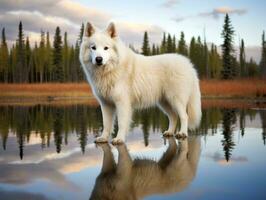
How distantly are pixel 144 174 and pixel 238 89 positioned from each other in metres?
21.4

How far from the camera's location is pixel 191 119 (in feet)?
26.3

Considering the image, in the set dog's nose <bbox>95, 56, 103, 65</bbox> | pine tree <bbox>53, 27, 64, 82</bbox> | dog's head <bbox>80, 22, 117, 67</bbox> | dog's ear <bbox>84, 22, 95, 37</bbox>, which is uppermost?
pine tree <bbox>53, 27, 64, 82</bbox>

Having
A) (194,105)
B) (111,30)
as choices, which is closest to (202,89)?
(194,105)

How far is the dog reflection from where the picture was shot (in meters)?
3.63

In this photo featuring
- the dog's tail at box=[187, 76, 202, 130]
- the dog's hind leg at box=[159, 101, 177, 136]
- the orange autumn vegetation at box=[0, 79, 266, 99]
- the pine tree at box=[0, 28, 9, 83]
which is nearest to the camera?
the dog's hind leg at box=[159, 101, 177, 136]

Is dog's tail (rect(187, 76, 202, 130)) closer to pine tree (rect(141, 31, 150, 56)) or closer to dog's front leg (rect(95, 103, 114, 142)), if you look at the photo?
A: dog's front leg (rect(95, 103, 114, 142))

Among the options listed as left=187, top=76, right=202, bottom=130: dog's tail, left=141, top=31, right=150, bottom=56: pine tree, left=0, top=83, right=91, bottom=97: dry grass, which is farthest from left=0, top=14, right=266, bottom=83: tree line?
left=187, top=76, right=202, bottom=130: dog's tail

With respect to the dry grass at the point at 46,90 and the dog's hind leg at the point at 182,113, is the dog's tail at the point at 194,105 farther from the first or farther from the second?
the dry grass at the point at 46,90

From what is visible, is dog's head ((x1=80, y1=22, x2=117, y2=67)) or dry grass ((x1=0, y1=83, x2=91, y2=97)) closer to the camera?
dog's head ((x1=80, y1=22, x2=117, y2=67))

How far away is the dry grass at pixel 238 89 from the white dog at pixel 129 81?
16499 mm

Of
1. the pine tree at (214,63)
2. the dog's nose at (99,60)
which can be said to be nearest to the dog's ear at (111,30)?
the dog's nose at (99,60)

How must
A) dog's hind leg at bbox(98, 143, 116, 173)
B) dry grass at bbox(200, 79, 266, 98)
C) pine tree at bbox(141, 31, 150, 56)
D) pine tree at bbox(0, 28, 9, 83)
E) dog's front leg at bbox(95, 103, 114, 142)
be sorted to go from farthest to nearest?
pine tree at bbox(0, 28, 9, 83), pine tree at bbox(141, 31, 150, 56), dry grass at bbox(200, 79, 266, 98), dog's front leg at bbox(95, 103, 114, 142), dog's hind leg at bbox(98, 143, 116, 173)

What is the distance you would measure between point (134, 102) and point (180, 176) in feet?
10.4

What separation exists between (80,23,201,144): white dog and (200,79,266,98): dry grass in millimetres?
16499
